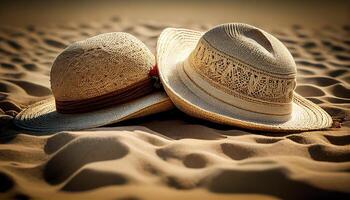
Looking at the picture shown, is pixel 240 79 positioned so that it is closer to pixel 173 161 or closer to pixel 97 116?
pixel 173 161

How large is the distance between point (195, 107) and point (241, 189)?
0.68 meters

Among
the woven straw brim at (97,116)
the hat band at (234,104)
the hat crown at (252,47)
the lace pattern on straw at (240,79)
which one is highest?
the hat crown at (252,47)

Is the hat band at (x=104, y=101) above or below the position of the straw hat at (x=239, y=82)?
below

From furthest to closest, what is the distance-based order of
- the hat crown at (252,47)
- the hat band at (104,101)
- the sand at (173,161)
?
1. the hat band at (104,101)
2. the hat crown at (252,47)
3. the sand at (173,161)

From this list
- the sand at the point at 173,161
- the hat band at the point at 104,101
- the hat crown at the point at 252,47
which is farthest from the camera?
the hat band at the point at 104,101

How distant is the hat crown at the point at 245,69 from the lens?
7.07 ft

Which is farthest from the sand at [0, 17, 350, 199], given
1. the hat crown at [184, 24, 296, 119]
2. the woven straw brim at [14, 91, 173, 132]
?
the hat crown at [184, 24, 296, 119]

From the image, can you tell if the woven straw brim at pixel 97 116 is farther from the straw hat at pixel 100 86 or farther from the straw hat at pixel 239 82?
the straw hat at pixel 239 82

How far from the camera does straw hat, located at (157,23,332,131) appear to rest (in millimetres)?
2160

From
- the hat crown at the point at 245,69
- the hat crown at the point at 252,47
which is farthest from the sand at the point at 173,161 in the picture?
the hat crown at the point at 252,47

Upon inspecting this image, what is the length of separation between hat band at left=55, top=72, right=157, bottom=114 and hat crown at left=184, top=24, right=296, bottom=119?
0.37 m

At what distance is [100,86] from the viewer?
2254 millimetres

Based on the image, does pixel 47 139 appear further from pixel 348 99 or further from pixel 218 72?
pixel 348 99

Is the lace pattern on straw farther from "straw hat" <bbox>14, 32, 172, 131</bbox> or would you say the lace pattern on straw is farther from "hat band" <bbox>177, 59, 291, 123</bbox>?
"straw hat" <bbox>14, 32, 172, 131</bbox>
